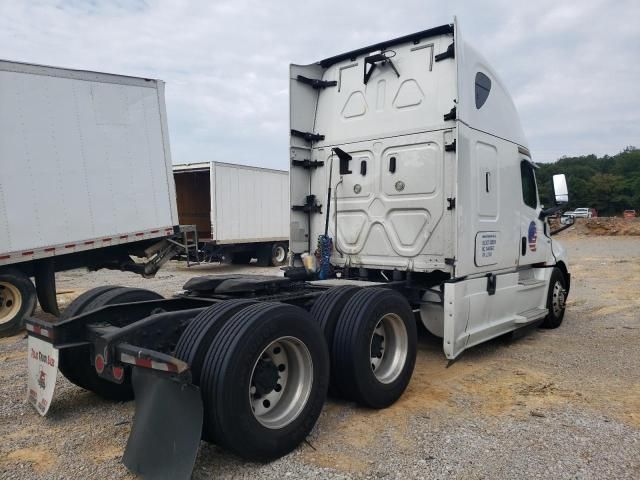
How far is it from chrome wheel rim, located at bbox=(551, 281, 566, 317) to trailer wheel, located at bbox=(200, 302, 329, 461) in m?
5.02

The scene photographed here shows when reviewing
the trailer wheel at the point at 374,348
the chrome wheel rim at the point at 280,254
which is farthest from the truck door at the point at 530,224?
the chrome wheel rim at the point at 280,254

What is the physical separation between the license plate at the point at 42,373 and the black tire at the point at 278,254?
47.0 feet

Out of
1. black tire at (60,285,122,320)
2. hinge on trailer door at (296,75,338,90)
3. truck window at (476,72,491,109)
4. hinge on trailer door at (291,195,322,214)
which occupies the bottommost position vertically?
black tire at (60,285,122,320)

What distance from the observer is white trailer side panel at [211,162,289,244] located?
15539 mm

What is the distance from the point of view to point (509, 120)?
6391 mm

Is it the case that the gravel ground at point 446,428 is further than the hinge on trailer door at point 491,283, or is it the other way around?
the hinge on trailer door at point 491,283

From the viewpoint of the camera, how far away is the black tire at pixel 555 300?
7.36 meters

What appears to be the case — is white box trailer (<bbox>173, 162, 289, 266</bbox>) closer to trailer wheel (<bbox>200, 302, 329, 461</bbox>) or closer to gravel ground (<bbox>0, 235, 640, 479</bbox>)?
gravel ground (<bbox>0, 235, 640, 479</bbox>)

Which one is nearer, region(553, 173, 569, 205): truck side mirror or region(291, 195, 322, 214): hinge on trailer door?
region(291, 195, 322, 214): hinge on trailer door

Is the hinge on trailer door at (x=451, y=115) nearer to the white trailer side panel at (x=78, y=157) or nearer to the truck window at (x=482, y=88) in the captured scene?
the truck window at (x=482, y=88)

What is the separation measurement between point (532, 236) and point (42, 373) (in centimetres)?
589

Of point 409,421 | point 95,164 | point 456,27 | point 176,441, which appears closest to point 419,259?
point 409,421

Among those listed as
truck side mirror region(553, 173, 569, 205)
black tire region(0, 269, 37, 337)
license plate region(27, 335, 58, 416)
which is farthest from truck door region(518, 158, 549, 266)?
black tire region(0, 269, 37, 337)

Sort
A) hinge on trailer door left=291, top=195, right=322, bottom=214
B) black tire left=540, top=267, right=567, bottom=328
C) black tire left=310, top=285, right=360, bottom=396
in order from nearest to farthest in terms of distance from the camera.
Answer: black tire left=310, top=285, right=360, bottom=396 → hinge on trailer door left=291, top=195, right=322, bottom=214 → black tire left=540, top=267, right=567, bottom=328
